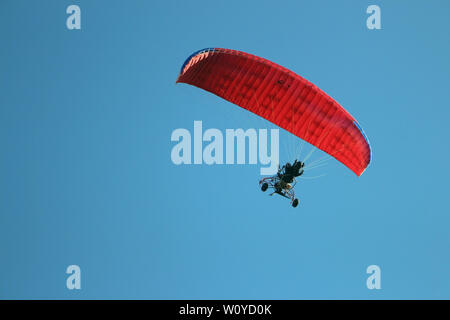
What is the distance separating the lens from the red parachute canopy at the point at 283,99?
1080 inches

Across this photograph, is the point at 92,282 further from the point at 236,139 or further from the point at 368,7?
the point at 368,7

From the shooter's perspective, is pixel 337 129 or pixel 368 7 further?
pixel 368 7

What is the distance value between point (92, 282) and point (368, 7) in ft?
78.5

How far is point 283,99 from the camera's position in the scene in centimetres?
2809

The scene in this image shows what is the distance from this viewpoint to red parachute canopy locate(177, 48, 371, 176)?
27.4 m

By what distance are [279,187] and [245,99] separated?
338 cm
